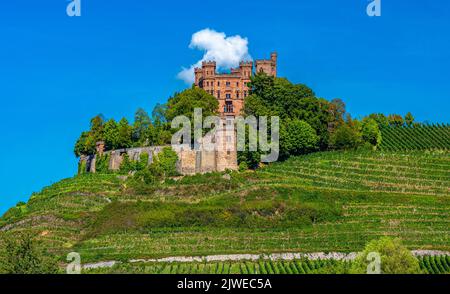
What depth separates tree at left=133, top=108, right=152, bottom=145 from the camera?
83.1m

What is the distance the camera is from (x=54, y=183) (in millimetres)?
78438

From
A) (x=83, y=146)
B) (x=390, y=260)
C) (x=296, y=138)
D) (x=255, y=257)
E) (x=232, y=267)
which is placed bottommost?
(x=232, y=267)

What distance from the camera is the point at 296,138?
255 feet

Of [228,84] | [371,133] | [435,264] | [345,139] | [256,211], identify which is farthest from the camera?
[228,84]

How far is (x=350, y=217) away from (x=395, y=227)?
3.57 meters

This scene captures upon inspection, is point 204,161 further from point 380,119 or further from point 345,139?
point 380,119

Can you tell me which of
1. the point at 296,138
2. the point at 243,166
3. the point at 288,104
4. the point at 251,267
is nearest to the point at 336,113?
the point at 288,104

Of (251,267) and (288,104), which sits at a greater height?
(288,104)

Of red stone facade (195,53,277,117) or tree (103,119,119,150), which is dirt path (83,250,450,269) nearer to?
tree (103,119,119,150)

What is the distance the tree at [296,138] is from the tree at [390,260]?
26652mm

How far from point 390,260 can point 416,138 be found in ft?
130

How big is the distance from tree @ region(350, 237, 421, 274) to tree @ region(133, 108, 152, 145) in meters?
35.6
